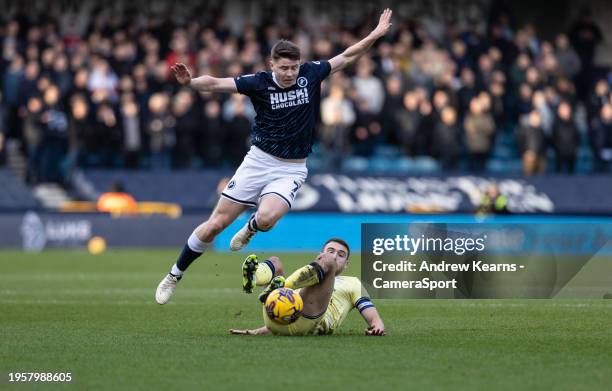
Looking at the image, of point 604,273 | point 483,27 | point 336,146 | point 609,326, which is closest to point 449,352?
point 609,326

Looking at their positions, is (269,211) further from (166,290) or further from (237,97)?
(237,97)

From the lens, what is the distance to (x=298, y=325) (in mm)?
11398

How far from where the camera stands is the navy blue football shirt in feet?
39.8

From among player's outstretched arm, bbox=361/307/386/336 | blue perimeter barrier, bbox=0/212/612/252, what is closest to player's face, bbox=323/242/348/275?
player's outstretched arm, bbox=361/307/386/336

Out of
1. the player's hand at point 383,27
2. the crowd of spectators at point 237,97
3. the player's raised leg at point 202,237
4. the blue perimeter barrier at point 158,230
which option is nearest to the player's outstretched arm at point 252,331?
the player's raised leg at point 202,237

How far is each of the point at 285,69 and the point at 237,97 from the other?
15.8 m

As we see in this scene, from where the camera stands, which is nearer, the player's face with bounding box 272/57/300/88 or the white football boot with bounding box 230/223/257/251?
the player's face with bounding box 272/57/300/88

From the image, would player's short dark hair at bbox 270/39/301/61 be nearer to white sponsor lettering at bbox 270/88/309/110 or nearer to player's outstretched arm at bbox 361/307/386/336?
white sponsor lettering at bbox 270/88/309/110

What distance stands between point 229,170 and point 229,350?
687 inches

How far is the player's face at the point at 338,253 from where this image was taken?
11.0 meters

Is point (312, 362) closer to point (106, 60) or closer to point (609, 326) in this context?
→ point (609, 326)

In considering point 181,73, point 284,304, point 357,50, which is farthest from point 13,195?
point 284,304

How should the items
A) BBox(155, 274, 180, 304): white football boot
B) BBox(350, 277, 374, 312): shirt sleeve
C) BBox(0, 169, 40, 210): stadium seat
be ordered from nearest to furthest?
1. BBox(350, 277, 374, 312): shirt sleeve
2. BBox(155, 274, 180, 304): white football boot
3. BBox(0, 169, 40, 210): stadium seat

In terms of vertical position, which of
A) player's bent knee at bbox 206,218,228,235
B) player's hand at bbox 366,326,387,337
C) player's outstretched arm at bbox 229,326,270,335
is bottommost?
player's outstretched arm at bbox 229,326,270,335
